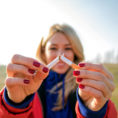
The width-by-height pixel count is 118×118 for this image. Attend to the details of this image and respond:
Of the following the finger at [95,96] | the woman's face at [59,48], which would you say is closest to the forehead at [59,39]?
the woman's face at [59,48]

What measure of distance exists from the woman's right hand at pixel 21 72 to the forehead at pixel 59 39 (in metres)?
0.76

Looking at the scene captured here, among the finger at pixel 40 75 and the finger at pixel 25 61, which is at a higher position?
the finger at pixel 25 61

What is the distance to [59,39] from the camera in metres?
1.39

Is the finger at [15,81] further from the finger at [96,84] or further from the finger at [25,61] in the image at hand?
the finger at [96,84]

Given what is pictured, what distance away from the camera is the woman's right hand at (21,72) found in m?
0.62

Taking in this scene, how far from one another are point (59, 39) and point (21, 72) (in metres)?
0.87

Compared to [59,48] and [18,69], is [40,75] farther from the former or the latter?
[59,48]

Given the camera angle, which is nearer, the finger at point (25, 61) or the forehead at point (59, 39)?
the finger at point (25, 61)

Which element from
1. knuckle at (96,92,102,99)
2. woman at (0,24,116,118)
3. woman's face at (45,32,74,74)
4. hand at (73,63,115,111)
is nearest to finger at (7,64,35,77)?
woman at (0,24,116,118)

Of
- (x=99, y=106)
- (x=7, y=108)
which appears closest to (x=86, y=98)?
(x=99, y=106)

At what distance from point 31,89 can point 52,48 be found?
2.50 ft

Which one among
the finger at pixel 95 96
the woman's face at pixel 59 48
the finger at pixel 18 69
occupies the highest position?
the woman's face at pixel 59 48

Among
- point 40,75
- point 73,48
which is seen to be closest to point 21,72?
point 40,75

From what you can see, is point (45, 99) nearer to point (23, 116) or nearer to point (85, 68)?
point (23, 116)
